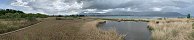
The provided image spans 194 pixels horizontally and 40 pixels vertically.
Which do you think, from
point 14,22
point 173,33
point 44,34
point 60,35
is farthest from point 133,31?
point 14,22

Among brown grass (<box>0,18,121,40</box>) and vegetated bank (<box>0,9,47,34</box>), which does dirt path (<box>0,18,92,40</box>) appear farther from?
vegetated bank (<box>0,9,47,34</box>)

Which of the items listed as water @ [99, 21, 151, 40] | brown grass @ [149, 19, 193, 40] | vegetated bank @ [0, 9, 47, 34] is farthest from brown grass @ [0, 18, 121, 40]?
brown grass @ [149, 19, 193, 40]

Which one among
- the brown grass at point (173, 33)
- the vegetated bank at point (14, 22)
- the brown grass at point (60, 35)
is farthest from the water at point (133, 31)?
the vegetated bank at point (14, 22)

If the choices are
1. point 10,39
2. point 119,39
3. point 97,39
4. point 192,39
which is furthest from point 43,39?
point 192,39

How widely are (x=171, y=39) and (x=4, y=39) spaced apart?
37.9ft

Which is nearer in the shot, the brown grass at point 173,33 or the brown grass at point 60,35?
the brown grass at point 173,33

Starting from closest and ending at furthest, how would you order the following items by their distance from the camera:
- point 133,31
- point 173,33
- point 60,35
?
point 173,33, point 60,35, point 133,31

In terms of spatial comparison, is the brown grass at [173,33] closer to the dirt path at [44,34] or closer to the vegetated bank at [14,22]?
the dirt path at [44,34]

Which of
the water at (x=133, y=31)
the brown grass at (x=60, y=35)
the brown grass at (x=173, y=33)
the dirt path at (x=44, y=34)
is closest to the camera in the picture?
the brown grass at (x=173, y=33)

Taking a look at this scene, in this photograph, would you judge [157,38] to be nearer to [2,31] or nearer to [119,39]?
[119,39]

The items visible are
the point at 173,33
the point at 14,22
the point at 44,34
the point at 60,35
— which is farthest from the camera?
the point at 14,22

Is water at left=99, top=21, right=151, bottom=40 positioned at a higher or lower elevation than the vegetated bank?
lower

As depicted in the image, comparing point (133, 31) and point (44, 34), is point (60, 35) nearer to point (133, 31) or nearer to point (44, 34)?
point (44, 34)

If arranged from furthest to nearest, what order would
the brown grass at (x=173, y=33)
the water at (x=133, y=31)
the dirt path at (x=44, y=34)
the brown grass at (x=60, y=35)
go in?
the water at (x=133, y=31)
the brown grass at (x=60, y=35)
the dirt path at (x=44, y=34)
the brown grass at (x=173, y=33)
